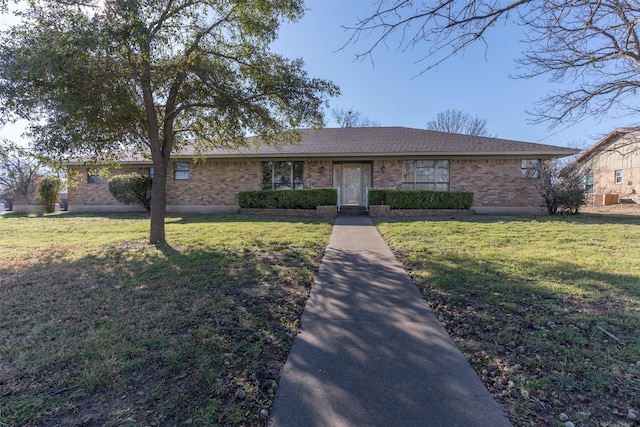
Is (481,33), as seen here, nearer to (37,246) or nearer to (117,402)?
(117,402)

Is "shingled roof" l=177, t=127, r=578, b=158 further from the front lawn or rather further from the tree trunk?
the front lawn

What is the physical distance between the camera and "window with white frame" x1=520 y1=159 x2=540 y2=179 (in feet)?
44.3

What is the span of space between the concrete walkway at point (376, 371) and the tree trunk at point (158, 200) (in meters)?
4.90

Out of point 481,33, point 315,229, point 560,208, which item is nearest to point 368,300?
point 481,33

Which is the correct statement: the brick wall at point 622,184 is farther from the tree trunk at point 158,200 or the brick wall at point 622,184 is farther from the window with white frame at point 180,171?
the tree trunk at point 158,200

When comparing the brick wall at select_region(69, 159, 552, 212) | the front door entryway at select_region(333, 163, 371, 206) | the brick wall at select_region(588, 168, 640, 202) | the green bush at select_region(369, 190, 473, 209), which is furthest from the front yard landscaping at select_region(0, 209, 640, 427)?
the brick wall at select_region(588, 168, 640, 202)

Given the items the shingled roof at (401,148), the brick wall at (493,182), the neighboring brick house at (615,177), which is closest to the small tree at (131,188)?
the shingled roof at (401,148)

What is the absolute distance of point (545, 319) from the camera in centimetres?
308

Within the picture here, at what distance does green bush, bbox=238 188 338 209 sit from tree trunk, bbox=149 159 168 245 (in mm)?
6501

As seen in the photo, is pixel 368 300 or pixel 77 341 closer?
pixel 77 341

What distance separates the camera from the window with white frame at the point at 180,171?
15.6m

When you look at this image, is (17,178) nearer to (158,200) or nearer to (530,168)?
→ (158,200)

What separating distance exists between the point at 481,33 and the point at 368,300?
3.57 metres

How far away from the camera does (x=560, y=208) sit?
552 inches
